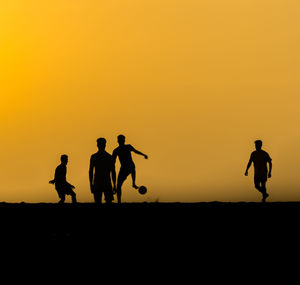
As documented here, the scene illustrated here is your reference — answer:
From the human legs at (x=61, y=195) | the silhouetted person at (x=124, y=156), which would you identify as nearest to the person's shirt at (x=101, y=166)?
the silhouetted person at (x=124, y=156)

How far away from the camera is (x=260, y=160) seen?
1181 inches

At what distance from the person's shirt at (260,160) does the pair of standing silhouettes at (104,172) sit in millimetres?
3972

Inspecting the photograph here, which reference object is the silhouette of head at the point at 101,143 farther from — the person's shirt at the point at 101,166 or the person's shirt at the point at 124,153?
the person's shirt at the point at 124,153
